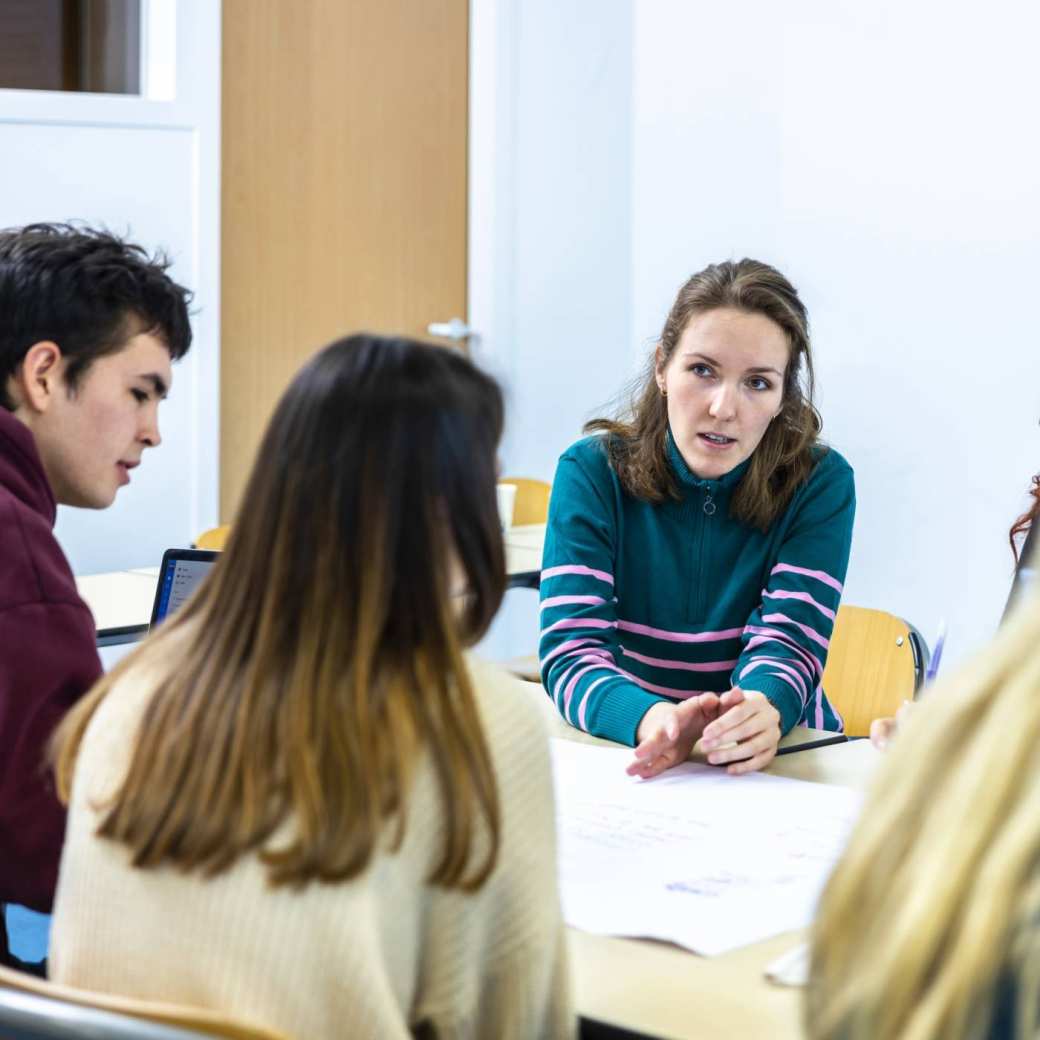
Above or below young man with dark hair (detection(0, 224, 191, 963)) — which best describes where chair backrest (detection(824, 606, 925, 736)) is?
below

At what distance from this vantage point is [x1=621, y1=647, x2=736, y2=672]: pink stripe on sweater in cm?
196

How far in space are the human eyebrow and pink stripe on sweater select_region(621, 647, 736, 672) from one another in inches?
28.4

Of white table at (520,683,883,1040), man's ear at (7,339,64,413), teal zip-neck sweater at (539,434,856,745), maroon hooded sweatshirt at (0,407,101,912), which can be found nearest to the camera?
white table at (520,683,883,1040)

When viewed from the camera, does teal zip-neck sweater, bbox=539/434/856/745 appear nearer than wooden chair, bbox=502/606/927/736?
Yes

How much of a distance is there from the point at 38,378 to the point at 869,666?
50.2 inches

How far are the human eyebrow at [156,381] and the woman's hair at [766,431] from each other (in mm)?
673

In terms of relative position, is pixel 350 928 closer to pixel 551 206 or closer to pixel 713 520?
pixel 713 520

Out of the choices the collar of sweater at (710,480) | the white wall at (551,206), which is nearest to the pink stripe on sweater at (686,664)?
the collar of sweater at (710,480)

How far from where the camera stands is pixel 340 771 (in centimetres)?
89

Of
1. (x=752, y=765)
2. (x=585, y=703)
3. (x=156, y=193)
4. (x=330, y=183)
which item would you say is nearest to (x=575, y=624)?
(x=585, y=703)

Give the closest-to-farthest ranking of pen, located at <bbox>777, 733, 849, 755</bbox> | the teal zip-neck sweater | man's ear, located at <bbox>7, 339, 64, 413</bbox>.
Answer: man's ear, located at <bbox>7, 339, 64, 413</bbox> < pen, located at <bbox>777, 733, 849, 755</bbox> < the teal zip-neck sweater

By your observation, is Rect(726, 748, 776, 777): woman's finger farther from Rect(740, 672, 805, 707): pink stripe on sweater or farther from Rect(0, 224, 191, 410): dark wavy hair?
Rect(0, 224, 191, 410): dark wavy hair

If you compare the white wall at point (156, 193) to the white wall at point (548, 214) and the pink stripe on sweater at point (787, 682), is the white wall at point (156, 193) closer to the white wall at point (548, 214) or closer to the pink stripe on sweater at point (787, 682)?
the white wall at point (548, 214)

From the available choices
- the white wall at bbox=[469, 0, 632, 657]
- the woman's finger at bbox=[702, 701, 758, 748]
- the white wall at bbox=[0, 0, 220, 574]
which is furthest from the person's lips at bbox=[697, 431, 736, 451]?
the white wall at bbox=[469, 0, 632, 657]
